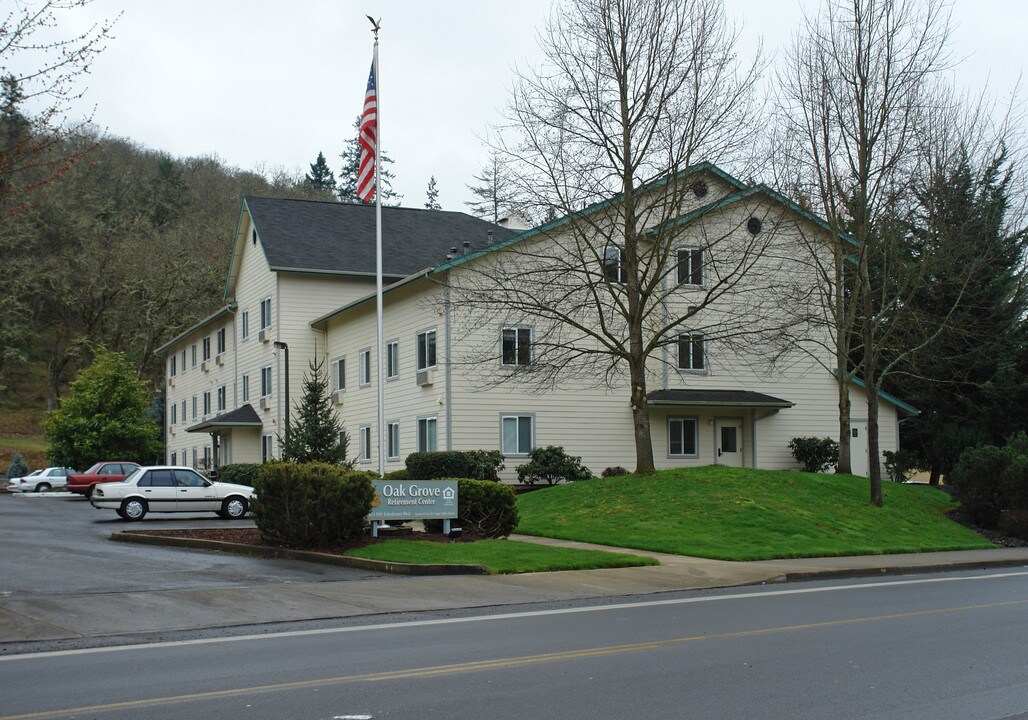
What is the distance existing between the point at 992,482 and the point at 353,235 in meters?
29.1

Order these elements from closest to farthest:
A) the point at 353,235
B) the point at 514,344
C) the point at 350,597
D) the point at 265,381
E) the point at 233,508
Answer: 1. the point at 350,597
2. the point at 233,508
3. the point at 514,344
4. the point at 353,235
5. the point at 265,381

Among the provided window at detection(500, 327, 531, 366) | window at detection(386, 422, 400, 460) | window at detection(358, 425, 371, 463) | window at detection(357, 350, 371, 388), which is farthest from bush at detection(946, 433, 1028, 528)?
window at detection(357, 350, 371, 388)

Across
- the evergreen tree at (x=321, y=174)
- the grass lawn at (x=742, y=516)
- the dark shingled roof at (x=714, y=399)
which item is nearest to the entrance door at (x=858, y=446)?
the dark shingled roof at (x=714, y=399)

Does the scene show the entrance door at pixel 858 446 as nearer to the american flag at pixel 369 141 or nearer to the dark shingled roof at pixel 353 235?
the dark shingled roof at pixel 353 235

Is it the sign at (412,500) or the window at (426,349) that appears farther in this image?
the window at (426,349)

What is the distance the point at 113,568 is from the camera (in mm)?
17672

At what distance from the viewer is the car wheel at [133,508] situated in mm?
30297

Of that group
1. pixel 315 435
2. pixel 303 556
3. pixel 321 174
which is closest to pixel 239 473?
pixel 315 435

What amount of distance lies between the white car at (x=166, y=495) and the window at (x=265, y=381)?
51.1 feet

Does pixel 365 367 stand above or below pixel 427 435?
above

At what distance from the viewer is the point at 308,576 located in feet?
55.5

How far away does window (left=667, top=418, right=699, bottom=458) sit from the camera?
126ft

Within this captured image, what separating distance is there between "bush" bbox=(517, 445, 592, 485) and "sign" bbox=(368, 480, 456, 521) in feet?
45.9

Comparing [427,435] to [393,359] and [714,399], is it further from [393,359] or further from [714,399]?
[714,399]
